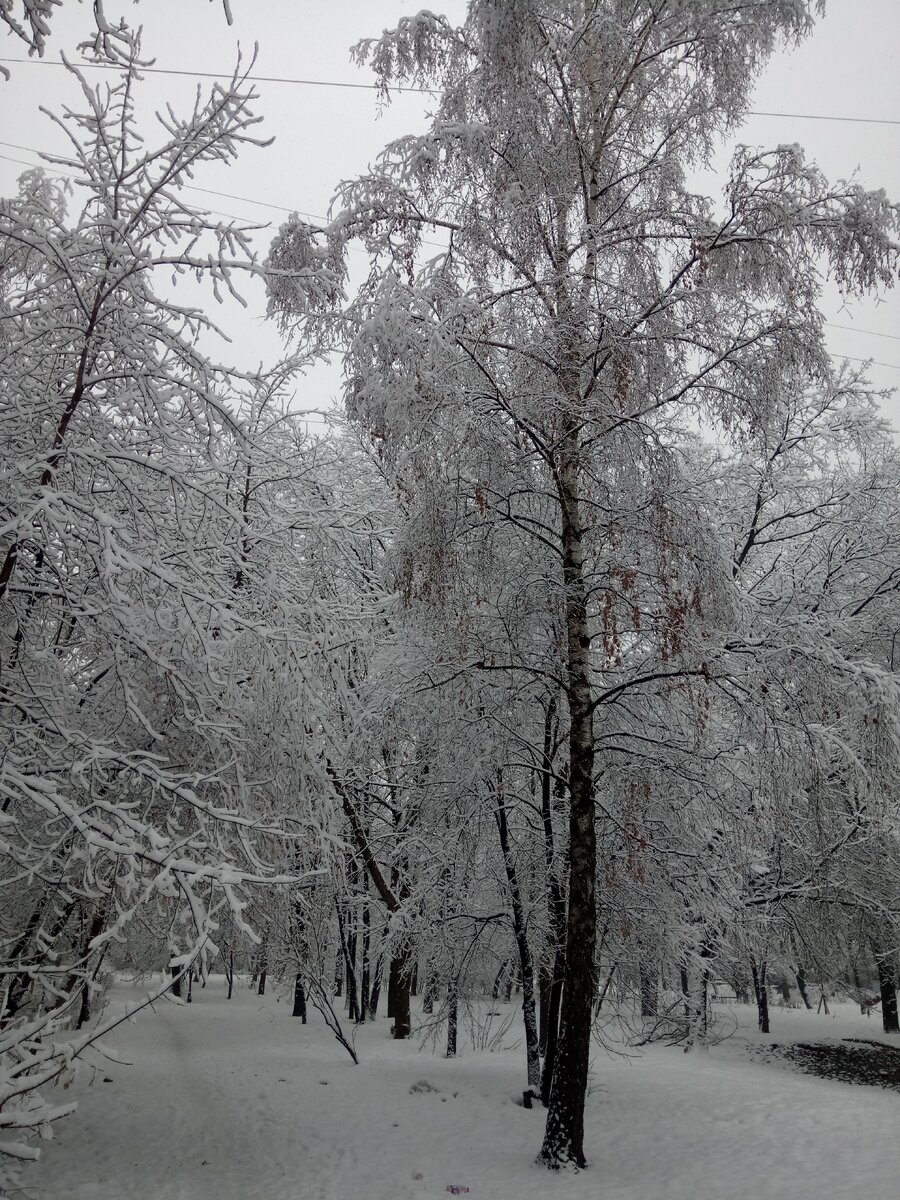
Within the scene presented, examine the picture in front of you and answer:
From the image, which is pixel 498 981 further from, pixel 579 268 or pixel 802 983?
pixel 802 983

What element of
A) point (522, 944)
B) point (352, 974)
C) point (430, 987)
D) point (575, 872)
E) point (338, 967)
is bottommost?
point (338, 967)

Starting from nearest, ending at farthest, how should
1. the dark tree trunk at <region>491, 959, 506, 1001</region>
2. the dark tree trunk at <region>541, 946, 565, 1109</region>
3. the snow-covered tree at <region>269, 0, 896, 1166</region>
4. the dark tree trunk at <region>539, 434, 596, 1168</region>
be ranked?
1. the snow-covered tree at <region>269, 0, 896, 1166</region>
2. the dark tree trunk at <region>539, 434, 596, 1168</region>
3. the dark tree trunk at <region>541, 946, 565, 1109</region>
4. the dark tree trunk at <region>491, 959, 506, 1001</region>

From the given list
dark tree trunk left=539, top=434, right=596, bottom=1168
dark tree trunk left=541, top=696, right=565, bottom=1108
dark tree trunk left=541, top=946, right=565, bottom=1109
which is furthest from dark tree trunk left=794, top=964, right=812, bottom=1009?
dark tree trunk left=539, top=434, right=596, bottom=1168

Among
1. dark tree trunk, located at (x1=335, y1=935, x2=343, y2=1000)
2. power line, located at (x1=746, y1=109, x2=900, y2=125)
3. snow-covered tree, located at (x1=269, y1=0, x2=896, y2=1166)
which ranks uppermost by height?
power line, located at (x1=746, y1=109, x2=900, y2=125)

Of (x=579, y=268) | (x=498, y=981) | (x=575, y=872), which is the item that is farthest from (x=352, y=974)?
(x=579, y=268)

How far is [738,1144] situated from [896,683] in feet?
14.4

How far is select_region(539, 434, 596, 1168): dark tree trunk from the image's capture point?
6.15 meters

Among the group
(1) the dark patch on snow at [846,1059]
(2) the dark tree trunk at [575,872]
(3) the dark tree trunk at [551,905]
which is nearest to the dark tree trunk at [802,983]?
(1) the dark patch on snow at [846,1059]

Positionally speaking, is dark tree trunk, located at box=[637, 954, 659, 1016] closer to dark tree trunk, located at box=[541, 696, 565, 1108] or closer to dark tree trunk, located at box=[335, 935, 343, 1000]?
dark tree trunk, located at box=[541, 696, 565, 1108]

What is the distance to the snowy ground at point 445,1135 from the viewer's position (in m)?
6.26

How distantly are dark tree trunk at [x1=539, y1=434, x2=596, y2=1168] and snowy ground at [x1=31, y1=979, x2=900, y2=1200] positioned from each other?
1.20ft

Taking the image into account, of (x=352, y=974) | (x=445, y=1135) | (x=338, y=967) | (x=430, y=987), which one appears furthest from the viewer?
(x=338, y=967)

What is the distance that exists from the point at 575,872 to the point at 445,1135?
3.41 m

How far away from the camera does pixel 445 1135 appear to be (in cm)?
784
